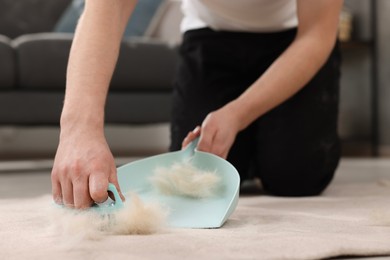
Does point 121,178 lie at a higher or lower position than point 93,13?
lower

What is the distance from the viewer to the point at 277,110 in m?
1.34

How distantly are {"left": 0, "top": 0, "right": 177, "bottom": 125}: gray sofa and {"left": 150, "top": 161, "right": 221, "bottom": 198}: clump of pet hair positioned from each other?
3.83 feet

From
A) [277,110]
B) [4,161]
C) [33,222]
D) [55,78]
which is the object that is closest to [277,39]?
[277,110]

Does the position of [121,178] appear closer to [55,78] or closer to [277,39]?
[277,39]

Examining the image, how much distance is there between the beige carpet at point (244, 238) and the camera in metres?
0.66

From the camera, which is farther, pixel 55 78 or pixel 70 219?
pixel 55 78

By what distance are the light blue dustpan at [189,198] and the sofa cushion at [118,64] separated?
1.17 metres

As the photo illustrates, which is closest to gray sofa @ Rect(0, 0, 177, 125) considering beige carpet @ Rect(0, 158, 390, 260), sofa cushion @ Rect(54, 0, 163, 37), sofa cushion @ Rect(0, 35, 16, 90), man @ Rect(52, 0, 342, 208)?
sofa cushion @ Rect(0, 35, 16, 90)

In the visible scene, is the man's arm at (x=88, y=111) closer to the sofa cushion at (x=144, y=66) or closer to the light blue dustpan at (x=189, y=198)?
the light blue dustpan at (x=189, y=198)

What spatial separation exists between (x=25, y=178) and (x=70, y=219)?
3.76 ft

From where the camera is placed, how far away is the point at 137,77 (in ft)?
7.32

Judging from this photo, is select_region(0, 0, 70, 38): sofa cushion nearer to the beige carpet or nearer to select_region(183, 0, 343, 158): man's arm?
the beige carpet

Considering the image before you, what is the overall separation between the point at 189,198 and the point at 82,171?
251 mm

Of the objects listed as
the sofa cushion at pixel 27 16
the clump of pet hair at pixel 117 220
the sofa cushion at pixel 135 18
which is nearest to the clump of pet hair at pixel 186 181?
the clump of pet hair at pixel 117 220
